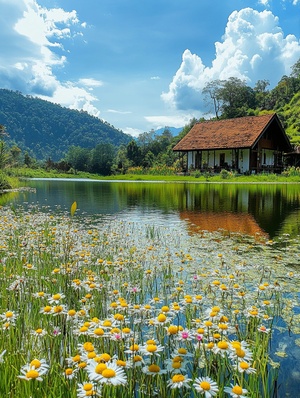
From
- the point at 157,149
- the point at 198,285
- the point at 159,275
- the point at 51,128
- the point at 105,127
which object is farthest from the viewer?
the point at 105,127

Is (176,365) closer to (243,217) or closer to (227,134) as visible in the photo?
(243,217)

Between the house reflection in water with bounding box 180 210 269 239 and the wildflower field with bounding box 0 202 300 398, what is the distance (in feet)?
3.41

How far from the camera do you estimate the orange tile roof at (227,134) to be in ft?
129

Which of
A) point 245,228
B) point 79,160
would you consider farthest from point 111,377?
point 79,160

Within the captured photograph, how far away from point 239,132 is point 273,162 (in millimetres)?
6966

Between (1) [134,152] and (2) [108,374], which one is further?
(1) [134,152]

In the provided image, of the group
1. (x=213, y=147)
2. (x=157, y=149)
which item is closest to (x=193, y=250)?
(x=213, y=147)

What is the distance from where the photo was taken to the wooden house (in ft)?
131

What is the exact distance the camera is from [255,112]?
231 feet

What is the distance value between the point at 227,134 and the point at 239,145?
3.75 metres

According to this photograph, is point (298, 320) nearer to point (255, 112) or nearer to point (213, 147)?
point (213, 147)

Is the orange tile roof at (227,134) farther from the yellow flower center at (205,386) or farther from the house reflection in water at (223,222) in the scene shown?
the yellow flower center at (205,386)

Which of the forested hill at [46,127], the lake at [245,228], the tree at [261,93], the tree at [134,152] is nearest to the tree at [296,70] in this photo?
the tree at [261,93]

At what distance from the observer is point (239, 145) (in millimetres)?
38656
